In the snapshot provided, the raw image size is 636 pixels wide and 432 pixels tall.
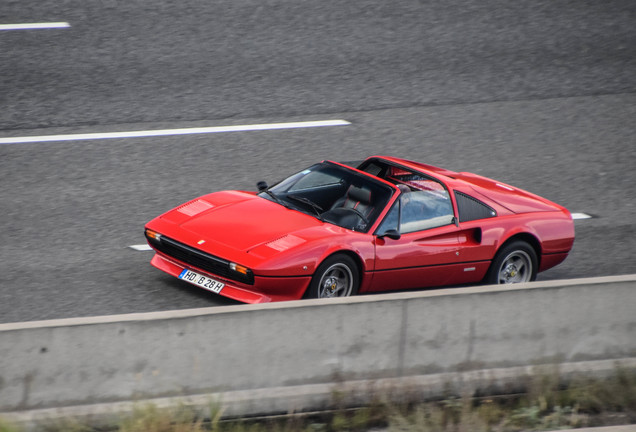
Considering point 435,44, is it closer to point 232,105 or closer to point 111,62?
point 232,105

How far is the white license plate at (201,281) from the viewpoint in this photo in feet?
25.4

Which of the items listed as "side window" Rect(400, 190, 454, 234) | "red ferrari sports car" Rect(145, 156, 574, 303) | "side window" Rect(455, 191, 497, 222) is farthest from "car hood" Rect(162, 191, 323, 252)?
"side window" Rect(455, 191, 497, 222)

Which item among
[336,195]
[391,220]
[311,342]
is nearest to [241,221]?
[336,195]

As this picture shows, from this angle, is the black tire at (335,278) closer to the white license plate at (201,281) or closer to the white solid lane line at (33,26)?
the white license plate at (201,281)

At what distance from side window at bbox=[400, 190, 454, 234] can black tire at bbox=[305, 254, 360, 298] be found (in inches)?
27.1

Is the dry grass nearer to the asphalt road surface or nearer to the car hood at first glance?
the car hood

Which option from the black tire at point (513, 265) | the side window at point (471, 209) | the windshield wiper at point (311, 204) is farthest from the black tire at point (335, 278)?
the black tire at point (513, 265)

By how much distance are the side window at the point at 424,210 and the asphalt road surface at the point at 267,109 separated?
1.77 metres

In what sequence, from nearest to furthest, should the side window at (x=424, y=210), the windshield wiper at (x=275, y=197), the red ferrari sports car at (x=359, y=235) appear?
the red ferrari sports car at (x=359, y=235)
the side window at (x=424, y=210)
the windshield wiper at (x=275, y=197)

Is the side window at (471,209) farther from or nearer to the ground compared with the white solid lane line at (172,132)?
nearer to the ground

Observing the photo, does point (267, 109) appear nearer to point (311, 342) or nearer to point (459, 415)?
point (311, 342)

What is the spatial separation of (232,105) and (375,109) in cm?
224

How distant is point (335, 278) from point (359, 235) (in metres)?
0.44

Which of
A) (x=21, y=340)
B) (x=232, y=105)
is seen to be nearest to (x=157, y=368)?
(x=21, y=340)
